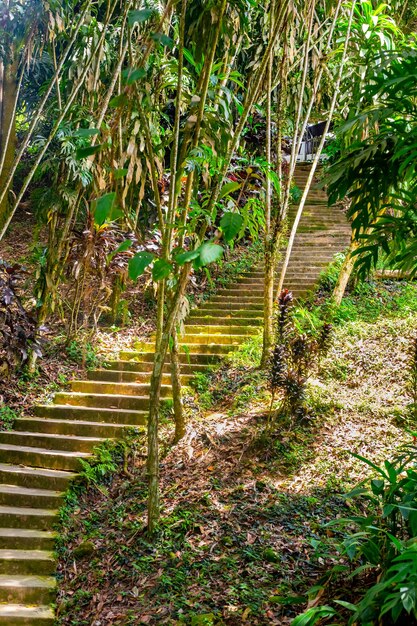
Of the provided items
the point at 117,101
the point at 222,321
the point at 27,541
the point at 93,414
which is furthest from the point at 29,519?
the point at 222,321

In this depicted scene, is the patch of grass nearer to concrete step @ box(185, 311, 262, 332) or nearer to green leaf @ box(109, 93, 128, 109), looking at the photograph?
concrete step @ box(185, 311, 262, 332)

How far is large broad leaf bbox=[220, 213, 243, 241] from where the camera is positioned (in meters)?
2.05

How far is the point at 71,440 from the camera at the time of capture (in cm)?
538

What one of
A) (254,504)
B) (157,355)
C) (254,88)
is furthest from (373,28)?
(254,504)

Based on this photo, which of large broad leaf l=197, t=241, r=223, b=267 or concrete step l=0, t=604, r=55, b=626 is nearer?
large broad leaf l=197, t=241, r=223, b=267

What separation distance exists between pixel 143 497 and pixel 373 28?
17.7ft

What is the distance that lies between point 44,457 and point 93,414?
70 cm

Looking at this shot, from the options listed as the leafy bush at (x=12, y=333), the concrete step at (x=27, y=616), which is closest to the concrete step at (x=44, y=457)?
the leafy bush at (x=12, y=333)

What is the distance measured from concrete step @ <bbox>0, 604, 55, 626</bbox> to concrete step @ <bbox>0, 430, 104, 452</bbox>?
164 centimetres

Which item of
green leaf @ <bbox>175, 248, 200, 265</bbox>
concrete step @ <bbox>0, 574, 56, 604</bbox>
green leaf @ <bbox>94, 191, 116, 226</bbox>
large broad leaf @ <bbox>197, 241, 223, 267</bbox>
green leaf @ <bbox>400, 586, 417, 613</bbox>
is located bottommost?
concrete step @ <bbox>0, 574, 56, 604</bbox>

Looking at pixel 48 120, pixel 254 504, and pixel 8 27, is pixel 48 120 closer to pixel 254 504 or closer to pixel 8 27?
pixel 8 27

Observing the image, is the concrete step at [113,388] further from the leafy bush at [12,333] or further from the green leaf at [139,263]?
the green leaf at [139,263]

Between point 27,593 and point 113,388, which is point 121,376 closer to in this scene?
point 113,388

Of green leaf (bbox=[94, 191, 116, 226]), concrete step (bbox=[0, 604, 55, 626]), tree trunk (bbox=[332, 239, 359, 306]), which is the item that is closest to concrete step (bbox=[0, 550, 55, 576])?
concrete step (bbox=[0, 604, 55, 626])
